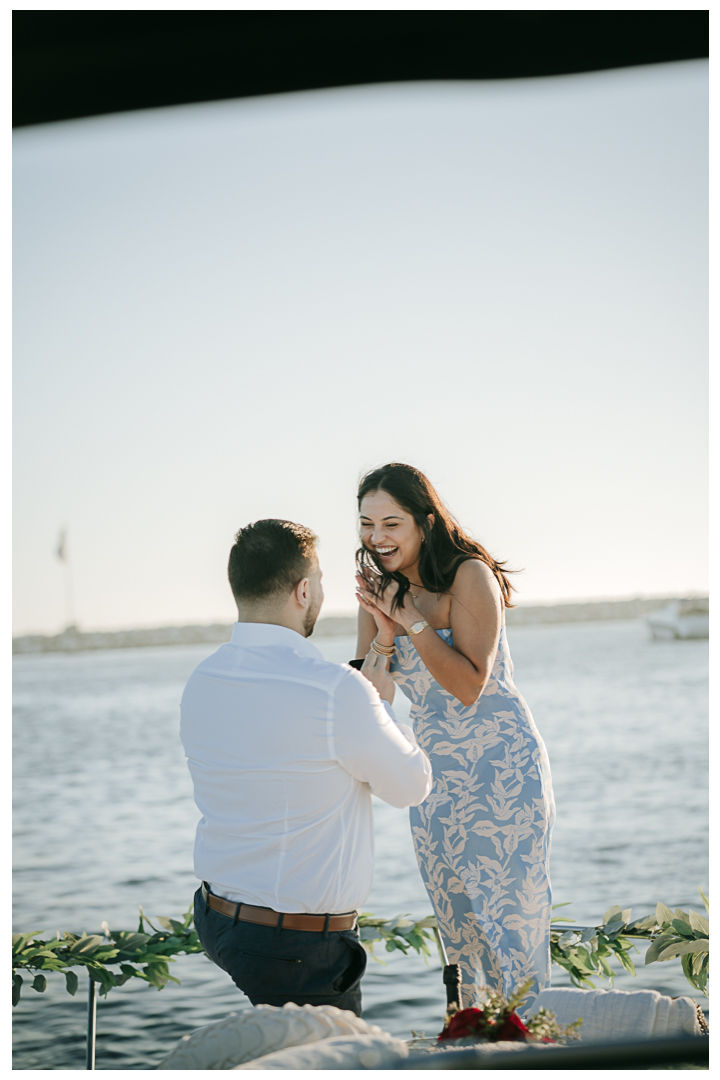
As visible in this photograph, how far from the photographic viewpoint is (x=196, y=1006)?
6363 millimetres

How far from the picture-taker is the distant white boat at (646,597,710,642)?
2172 inches

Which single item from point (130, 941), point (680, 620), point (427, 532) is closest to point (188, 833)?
point (130, 941)

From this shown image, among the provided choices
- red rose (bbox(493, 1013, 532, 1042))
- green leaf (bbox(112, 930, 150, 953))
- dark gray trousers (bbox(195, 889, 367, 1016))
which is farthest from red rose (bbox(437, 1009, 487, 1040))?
green leaf (bbox(112, 930, 150, 953))

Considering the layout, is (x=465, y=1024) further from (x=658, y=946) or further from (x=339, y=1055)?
(x=658, y=946)

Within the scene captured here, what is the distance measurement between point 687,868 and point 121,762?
682 inches

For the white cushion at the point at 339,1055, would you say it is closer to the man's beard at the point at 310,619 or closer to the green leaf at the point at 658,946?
the man's beard at the point at 310,619

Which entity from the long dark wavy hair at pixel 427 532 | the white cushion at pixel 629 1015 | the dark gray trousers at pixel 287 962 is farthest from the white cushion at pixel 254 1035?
the long dark wavy hair at pixel 427 532

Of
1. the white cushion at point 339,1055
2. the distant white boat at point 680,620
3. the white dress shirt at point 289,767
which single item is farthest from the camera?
the distant white boat at point 680,620

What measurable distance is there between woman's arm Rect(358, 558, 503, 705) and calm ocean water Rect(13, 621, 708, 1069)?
2046 mm

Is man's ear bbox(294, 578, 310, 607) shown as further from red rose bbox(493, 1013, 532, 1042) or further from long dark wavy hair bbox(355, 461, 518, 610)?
red rose bbox(493, 1013, 532, 1042)

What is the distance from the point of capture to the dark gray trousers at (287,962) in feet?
5.82

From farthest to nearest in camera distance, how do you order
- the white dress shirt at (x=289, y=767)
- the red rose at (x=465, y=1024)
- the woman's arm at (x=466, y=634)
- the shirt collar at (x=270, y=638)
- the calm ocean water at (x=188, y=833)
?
the calm ocean water at (x=188, y=833) → the woman's arm at (x=466, y=634) → the shirt collar at (x=270, y=638) → the white dress shirt at (x=289, y=767) → the red rose at (x=465, y=1024)

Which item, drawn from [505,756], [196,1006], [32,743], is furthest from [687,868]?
[32,743]

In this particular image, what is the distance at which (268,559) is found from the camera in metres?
1.85
